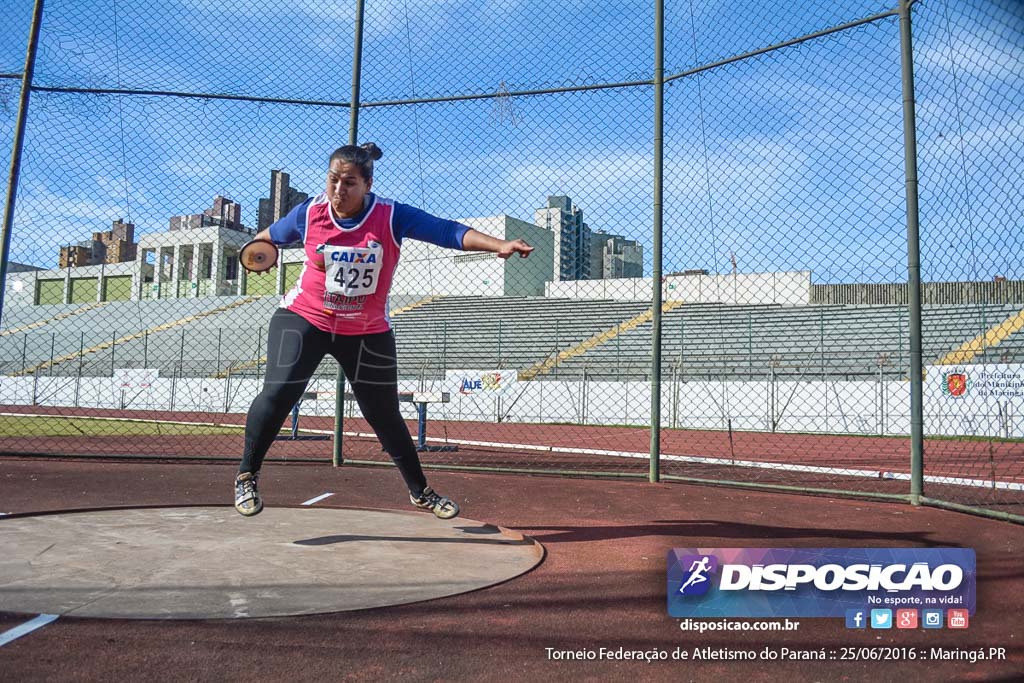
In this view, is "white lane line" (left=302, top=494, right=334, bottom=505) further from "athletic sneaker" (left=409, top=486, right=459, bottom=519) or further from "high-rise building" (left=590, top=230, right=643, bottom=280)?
"high-rise building" (left=590, top=230, right=643, bottom=280)

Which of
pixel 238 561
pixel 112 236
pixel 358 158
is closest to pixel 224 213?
pixel 112 236

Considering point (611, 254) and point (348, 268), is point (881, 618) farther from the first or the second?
point (611, 254)

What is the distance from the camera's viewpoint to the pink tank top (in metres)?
3.91

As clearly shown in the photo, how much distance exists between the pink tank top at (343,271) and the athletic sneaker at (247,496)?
0.87m

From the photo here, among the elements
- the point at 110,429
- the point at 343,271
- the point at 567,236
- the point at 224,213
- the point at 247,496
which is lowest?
the point at 110,429

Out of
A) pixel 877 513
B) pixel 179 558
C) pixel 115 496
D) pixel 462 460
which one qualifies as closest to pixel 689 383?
pixel 462 460

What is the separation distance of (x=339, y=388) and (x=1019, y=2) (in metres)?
6.24

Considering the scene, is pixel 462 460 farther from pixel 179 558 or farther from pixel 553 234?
pixel 179 558

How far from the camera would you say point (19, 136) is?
7.19 m

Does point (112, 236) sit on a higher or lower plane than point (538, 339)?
higher

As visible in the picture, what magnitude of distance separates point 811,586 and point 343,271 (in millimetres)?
2586

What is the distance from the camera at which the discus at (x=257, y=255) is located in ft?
13.2

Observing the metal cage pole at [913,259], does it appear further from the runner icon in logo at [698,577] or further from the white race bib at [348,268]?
the white race bib at [348,268]

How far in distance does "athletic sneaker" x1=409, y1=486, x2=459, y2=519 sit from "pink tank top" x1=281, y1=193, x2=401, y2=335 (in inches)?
39.1
